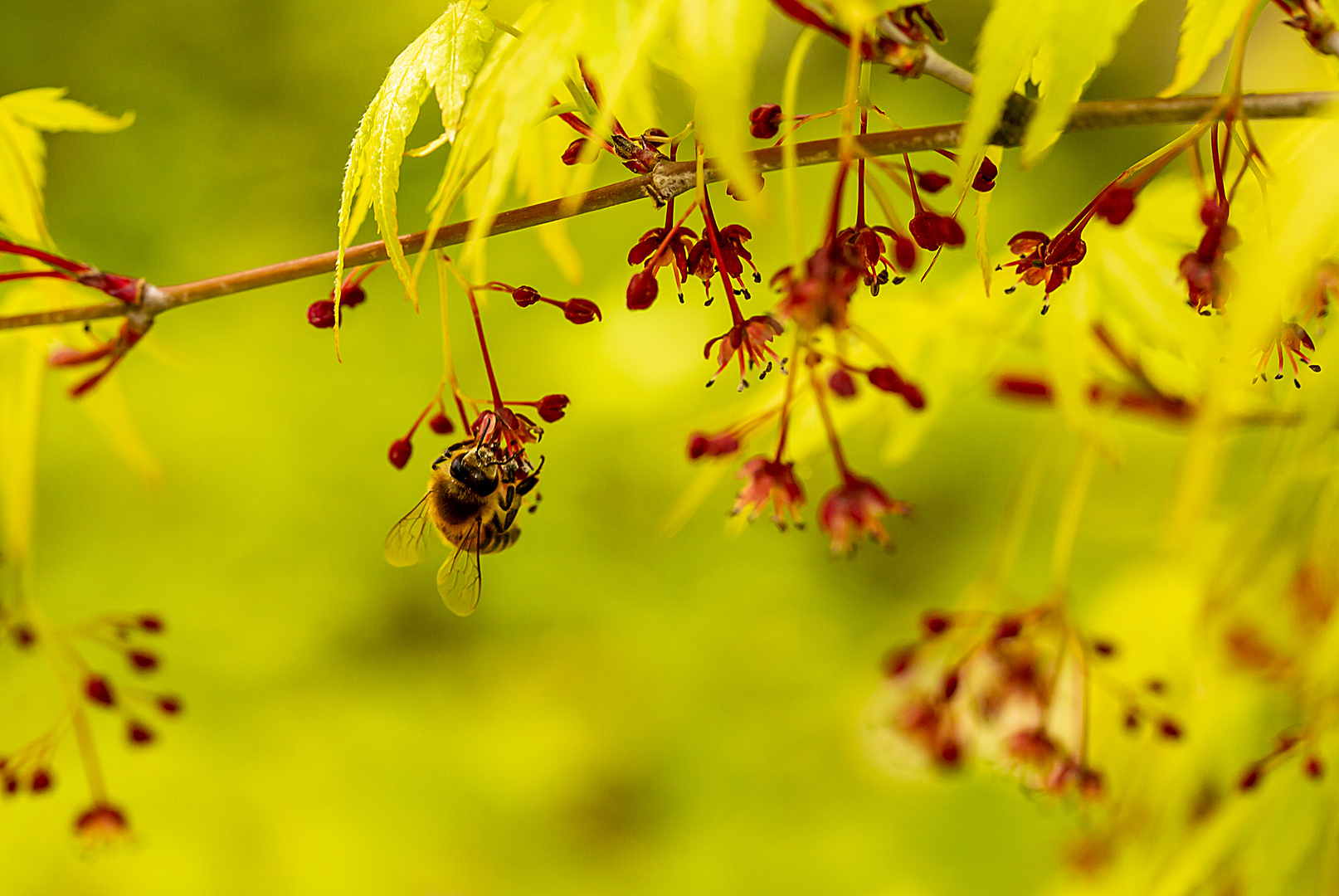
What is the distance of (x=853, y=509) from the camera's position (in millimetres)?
597

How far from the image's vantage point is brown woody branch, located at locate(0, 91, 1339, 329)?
0.42 meters

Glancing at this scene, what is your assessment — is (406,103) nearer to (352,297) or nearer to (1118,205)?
(352,297)

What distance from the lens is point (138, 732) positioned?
3.32ft

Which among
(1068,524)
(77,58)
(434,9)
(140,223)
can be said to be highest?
(434,9)

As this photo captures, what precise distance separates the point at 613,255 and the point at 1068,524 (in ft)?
4.38

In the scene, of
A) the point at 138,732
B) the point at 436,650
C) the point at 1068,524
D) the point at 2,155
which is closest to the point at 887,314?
the point at 1068,524

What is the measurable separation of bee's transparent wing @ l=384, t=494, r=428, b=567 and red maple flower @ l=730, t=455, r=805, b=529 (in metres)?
0.48

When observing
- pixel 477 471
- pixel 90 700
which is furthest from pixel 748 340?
pixel 90 700

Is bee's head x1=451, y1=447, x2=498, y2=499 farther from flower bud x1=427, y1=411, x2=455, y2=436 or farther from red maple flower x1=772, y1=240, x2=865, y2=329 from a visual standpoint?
red maple flower x1=772, y1=240, x2=865, y2=329

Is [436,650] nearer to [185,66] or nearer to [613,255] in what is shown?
Result: [613,255]

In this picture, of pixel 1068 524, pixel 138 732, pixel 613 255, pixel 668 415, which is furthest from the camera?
pixel 613 255

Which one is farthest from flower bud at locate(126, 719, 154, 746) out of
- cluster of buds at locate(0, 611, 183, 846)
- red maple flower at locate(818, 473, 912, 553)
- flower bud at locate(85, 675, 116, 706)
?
red maple flower at locate(818, 473, 912, 553)

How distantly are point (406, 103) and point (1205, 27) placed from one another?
404mm

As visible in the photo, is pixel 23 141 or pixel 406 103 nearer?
pixel 406 103
